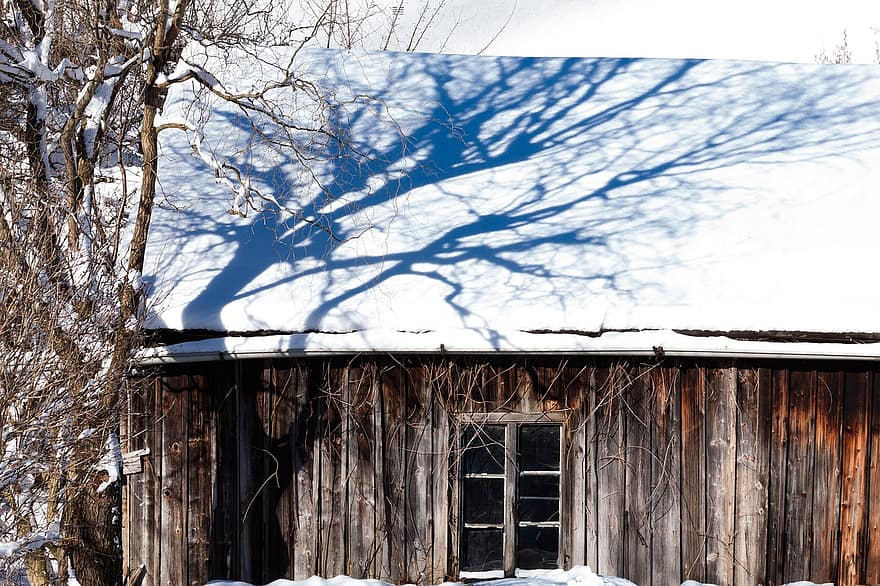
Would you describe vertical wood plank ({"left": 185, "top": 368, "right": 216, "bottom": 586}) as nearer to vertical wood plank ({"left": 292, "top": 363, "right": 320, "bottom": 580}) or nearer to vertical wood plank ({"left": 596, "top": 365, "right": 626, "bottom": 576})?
vertical wood plank ({"left": 292, "top": 363, "right": 320, "bottom": 580})

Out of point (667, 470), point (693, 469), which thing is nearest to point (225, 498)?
point (667, 470)

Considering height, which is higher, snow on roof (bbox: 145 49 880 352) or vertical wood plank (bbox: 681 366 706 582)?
snow on roof (bbox: 145 49 880 352)

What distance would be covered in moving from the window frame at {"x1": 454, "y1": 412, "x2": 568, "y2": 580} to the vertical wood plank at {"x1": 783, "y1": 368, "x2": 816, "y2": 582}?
170cm

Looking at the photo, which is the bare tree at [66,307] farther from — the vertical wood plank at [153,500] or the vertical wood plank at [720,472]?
the vertical wood plank at [720,472]

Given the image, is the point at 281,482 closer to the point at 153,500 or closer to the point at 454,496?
the point at 153,500

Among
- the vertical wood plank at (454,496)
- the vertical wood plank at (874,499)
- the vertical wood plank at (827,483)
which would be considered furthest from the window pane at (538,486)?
the vertical wood plank at (874,499)

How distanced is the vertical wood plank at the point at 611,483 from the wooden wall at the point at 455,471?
0.02m

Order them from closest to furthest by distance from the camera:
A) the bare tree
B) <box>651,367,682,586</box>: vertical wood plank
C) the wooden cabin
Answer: the bare tree, the wooden cabin, <box>651,367,682,586</box>: vertical wood plank

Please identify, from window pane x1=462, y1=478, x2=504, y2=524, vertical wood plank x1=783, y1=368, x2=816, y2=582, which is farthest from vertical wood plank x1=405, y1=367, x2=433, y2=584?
vertical wood plank x1=783, y1=368, x2=816, y2=582

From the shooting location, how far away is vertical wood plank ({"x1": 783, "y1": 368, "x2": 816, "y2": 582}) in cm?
612

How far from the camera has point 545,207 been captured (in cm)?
734

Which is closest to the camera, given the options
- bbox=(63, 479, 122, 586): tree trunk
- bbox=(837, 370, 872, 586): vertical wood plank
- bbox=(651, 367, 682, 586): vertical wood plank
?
bbox=(63, 479, 122, 586): tree trunk

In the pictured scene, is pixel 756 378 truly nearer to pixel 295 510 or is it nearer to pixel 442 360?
pixel 442 360

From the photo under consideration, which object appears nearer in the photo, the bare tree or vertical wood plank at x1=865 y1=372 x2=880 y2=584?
the bare tree
